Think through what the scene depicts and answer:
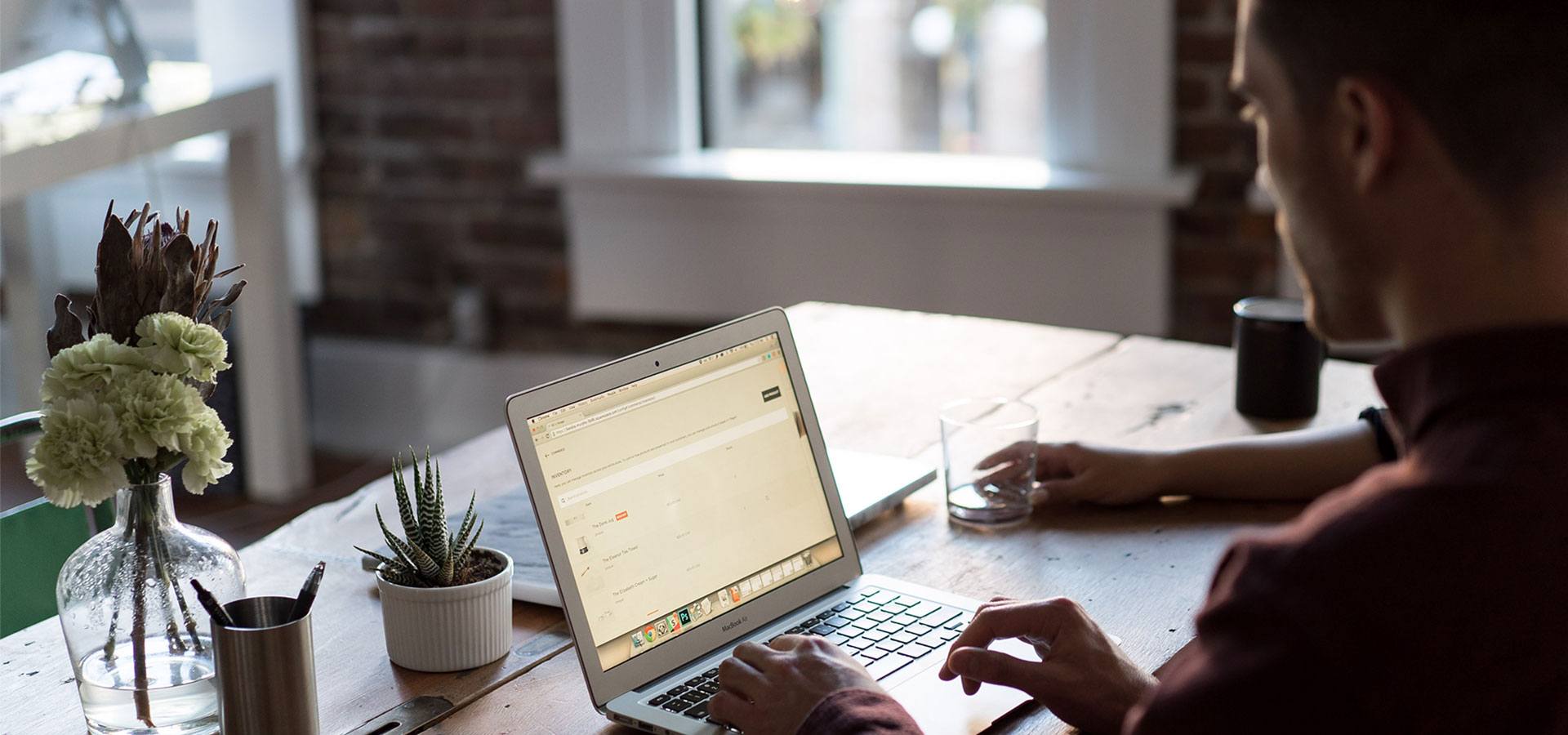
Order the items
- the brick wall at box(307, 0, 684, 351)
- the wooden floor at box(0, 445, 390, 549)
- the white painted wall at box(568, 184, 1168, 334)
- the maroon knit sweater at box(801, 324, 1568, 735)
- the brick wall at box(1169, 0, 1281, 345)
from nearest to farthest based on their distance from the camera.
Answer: the maroon knit sweater at box(801, 324, 1568, 735), the brick wall at box(1169, 0, 1281, 345), the white painted wall at box(568, 184, 1168, 334), the wooden floor at box(0, 445, 390, 549), the brick wall at box(307, 0, 684, 351)

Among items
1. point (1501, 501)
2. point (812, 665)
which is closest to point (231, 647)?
point (812, 665)

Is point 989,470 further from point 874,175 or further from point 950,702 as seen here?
point 874,175

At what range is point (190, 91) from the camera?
3.46 metres

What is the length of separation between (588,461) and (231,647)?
27 cm

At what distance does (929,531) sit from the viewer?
1.44 meters

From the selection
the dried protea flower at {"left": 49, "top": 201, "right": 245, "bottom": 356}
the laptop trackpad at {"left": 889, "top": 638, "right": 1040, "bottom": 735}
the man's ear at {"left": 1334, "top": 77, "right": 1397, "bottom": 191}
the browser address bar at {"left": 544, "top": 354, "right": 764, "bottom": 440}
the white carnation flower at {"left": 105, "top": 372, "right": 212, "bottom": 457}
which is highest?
the man's ear at {"left": 1334, "top": 77, "right": 1397, "bottom": 191}

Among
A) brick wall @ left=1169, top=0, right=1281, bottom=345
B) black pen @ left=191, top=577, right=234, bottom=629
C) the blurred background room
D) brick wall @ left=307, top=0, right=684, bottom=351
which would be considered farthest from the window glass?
black pen @ left=191, top=577, right=234, bottom=629

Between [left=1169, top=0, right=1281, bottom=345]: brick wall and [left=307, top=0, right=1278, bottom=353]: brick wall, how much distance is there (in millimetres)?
1126

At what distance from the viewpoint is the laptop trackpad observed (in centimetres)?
105

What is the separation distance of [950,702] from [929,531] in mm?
365

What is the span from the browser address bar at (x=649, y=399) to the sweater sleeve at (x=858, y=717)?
27 centimetres

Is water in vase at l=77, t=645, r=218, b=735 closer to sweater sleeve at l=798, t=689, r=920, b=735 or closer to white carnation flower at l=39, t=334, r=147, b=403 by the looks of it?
white carnation flower at l=39, t=334, r=147, b=403

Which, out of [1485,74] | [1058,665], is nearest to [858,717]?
[1058,665]

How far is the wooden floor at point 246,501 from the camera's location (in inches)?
127
